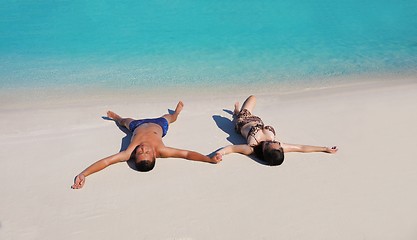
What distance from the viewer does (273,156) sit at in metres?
4.84

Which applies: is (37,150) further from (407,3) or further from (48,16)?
(407,3)

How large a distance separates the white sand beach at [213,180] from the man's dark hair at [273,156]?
10 centimetres

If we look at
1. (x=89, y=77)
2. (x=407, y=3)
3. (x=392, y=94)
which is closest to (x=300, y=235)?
(x=392, y=94)

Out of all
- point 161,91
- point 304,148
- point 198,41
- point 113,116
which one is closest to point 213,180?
point 304,148

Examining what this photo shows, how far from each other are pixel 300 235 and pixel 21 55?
738 cm

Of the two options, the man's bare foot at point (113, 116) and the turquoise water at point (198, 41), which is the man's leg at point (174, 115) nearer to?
the man's bare foot at point (113, 116)

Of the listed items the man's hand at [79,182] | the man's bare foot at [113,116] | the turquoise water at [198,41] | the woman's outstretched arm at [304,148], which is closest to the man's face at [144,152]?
the man's hand at [79,182]

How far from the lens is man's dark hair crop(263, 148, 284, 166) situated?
484 cm

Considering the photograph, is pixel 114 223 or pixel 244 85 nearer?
pixel 114 223

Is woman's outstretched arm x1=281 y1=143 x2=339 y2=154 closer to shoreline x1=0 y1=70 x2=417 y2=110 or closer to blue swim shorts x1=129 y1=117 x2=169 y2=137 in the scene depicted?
blue swim shorts x1=129 y1=117 x2=169 y2=137

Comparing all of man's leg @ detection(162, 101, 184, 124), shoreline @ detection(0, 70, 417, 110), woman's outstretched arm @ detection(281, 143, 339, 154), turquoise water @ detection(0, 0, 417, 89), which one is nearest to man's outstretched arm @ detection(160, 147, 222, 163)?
woman's outstretched arm @ detection(281, 143, 339, 154)

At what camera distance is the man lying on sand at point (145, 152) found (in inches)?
186

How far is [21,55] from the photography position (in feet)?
30.2

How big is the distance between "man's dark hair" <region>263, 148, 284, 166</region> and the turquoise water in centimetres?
317
